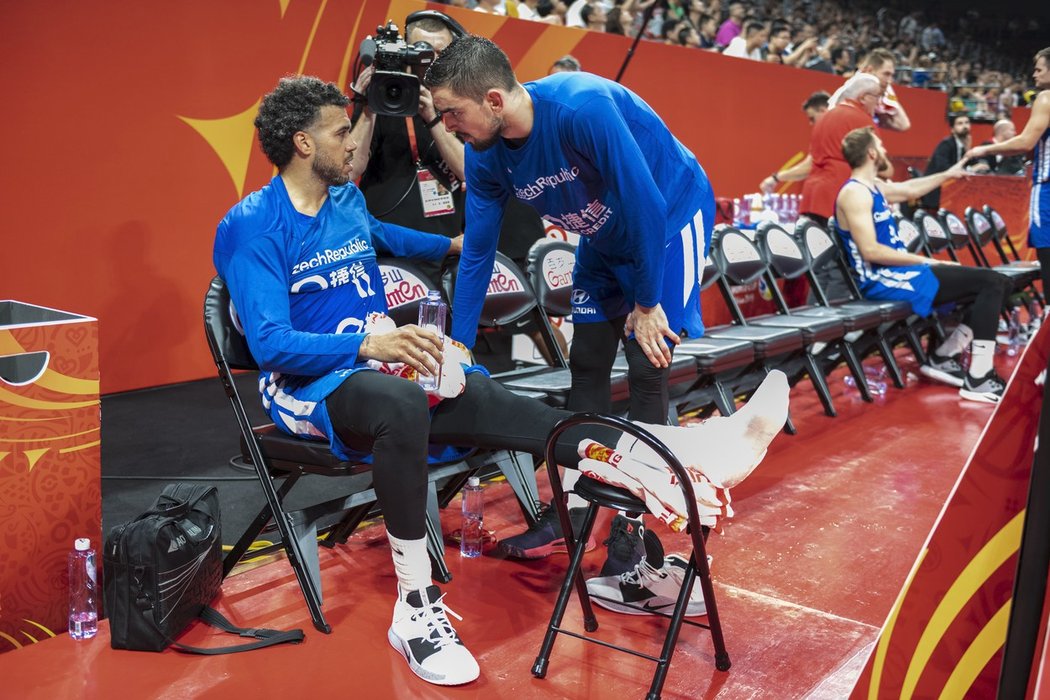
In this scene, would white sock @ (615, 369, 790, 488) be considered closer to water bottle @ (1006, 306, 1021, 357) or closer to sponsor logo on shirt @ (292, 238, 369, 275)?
sponsor logo on shirt @ (292, 238, 369, 275)

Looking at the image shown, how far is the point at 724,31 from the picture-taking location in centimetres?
1051

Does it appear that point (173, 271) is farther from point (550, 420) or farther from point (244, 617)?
point (550, 420)

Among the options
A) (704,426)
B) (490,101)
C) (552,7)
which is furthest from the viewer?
(552,7)

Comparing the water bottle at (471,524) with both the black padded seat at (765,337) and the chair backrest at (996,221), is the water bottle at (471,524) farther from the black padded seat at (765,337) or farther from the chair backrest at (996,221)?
the chair backrest at (996,221)

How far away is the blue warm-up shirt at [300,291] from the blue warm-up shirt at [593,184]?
32cm

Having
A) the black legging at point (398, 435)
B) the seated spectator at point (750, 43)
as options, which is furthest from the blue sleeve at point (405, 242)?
the seated spectator at point (750, 43)

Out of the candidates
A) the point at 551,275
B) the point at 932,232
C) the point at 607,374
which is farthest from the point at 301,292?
the point at 932,232

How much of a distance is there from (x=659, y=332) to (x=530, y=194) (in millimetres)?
494

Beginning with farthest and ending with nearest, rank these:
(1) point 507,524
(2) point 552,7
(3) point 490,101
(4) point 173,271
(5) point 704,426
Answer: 1. (2) point 552,7
2. (4) point 173,271
3. (1) point 507,524
4. (3) point 490,101
5. (5) point 704,426

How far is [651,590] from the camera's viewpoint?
261 centimetres

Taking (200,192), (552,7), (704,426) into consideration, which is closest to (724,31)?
(552,7)

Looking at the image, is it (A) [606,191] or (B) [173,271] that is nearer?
(A) [606,191]

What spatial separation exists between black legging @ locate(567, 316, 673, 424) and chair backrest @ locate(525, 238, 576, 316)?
3.16 feet

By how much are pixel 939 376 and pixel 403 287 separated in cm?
385
